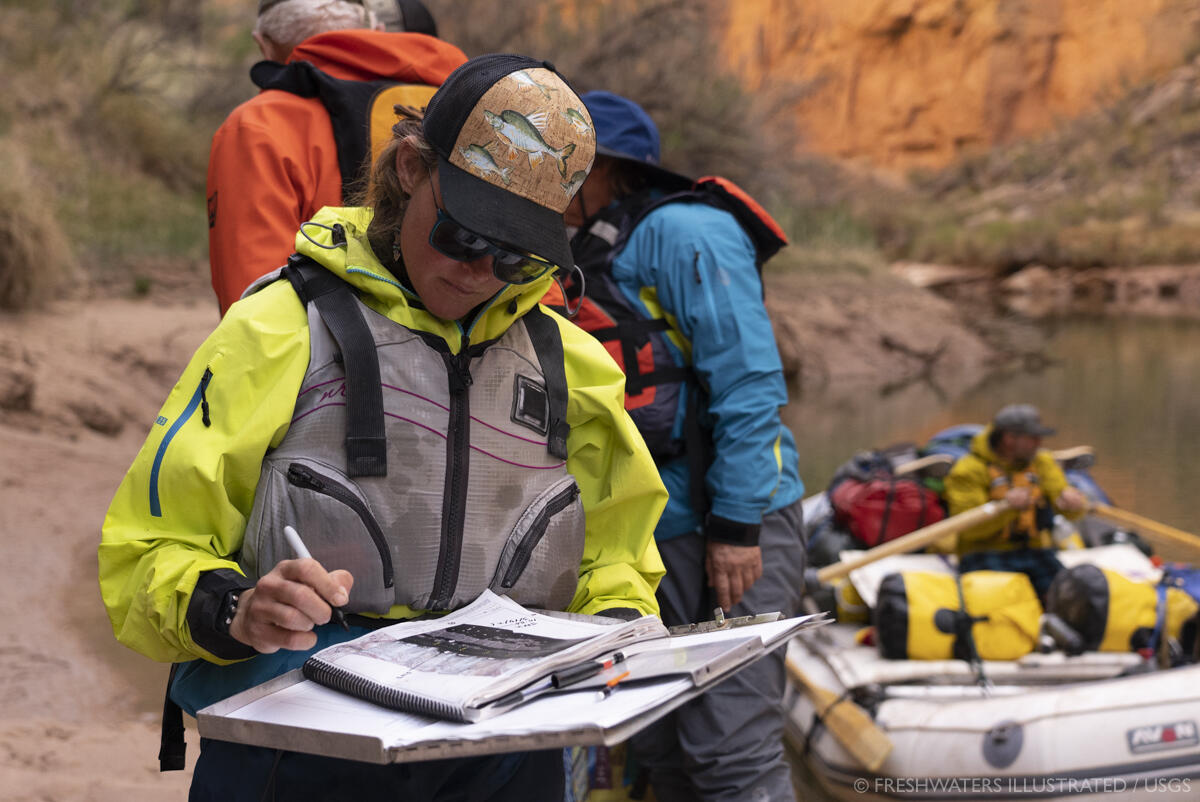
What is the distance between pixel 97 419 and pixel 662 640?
6.28 meters

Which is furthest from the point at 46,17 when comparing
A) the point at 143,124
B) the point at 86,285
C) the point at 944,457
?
the point at 944,457

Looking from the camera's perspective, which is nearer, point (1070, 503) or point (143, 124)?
point (1070, 503)

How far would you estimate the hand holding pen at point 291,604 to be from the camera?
1.22 m

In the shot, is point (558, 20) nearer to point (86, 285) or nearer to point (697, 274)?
point (86, 285)

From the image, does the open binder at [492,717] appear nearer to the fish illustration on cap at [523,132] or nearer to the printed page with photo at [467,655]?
the printed page with photo at [467,655]

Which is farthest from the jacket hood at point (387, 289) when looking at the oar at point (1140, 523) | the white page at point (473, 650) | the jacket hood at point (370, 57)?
the oar at point (1140, 523)

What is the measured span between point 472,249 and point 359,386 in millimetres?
224

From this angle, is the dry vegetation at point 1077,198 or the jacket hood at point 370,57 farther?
the dry vegetation at point 1077,198

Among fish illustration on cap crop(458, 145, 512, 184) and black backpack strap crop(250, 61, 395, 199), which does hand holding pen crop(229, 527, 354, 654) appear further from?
black backpack strap crop(250, 61, 395, 199)

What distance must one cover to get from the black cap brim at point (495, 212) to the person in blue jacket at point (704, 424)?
1202 mm

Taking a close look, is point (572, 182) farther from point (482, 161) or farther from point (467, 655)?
point (467, 655)

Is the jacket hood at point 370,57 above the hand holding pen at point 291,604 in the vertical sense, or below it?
above

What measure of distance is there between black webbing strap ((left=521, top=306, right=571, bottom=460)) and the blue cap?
4.20ft

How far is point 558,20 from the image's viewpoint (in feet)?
43.1
